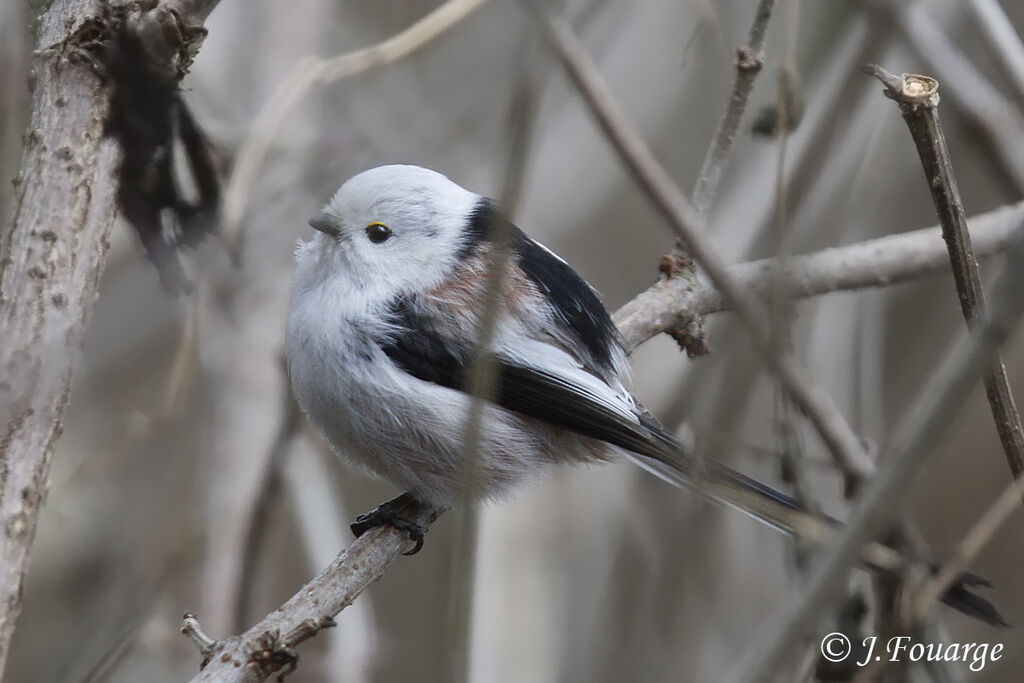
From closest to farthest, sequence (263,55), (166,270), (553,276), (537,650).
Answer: (166,270) → (553,276) → (537,650) → (263,55)

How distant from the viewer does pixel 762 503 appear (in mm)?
1812

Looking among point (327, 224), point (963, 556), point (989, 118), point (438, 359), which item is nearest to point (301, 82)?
point (327, 224)

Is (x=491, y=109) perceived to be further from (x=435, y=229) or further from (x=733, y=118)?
(x=733, y=118)

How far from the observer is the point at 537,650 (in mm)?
2379

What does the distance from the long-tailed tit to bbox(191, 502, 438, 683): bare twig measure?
130mm

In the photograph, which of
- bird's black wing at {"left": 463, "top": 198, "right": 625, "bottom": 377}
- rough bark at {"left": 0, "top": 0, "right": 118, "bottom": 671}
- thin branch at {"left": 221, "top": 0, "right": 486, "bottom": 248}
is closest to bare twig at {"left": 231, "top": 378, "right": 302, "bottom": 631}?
thin branch at {"left": 221, "top": 0, "right": 486, "bottom": 248}

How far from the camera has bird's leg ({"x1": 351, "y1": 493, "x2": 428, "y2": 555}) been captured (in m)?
2.00

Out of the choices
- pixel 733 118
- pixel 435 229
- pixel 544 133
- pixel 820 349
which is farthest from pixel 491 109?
pixel 820 349

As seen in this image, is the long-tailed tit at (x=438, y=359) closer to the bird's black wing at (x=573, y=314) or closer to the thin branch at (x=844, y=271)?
the bird's black wing at (x=573, y=314)

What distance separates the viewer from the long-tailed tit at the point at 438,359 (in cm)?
200

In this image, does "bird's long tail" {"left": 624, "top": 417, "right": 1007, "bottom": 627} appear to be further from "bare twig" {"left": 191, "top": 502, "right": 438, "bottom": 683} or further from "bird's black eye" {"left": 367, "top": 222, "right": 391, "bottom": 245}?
"bird's black eye" {"left": 367, "top": 222, "right": 391, "bottom": 245}

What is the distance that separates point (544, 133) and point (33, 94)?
1.45m

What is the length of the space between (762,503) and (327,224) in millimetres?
1081

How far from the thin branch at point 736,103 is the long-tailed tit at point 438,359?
13.2 inches
